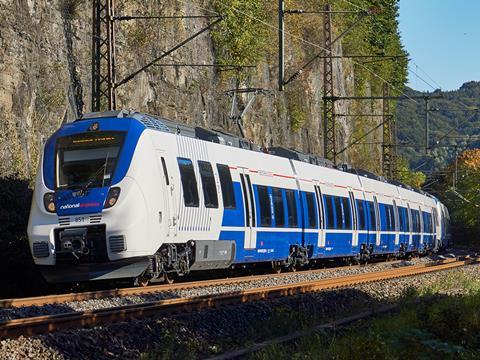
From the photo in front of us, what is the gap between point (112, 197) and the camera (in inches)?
624

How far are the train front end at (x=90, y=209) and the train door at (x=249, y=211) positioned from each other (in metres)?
4.83

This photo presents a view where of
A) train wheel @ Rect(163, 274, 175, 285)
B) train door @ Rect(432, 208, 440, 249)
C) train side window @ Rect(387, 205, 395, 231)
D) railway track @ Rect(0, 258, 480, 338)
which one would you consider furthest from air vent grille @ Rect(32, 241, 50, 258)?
train door @ Rect(432, 208, 440, 249)

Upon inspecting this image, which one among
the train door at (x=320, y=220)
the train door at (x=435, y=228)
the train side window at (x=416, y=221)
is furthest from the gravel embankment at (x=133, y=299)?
the train door at (x=435, y=228)

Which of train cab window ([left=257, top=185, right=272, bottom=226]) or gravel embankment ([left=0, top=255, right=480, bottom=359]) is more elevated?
train cab window ([left=257, top=185, right=272, bottom=226])

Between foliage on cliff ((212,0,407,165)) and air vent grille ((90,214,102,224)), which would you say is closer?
air vent grille ((90,214,102,224))

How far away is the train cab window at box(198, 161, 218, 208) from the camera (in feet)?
61.3

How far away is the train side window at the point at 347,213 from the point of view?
97.0 ft

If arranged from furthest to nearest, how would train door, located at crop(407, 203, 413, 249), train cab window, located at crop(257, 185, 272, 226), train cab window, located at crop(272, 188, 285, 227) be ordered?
train door, located at crop(407, 203, 413, 249) < train cab window, located at crop(272, 188, 285, 227) < train cab window, located at crop(257, 185, 272, 226)

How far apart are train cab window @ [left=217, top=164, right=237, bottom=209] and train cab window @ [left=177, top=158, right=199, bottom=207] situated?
1437 mm

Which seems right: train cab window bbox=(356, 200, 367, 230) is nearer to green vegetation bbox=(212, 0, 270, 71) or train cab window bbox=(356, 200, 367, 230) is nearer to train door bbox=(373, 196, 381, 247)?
train door bbox=(373, 196, 381, 247)

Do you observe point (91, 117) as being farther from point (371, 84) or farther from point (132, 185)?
point (371, 84)

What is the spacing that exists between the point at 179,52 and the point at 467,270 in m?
14.3

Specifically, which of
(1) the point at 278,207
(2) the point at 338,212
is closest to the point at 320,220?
(2) the point at 338,212

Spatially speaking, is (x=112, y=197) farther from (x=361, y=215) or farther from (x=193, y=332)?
(x=361, y=215)
